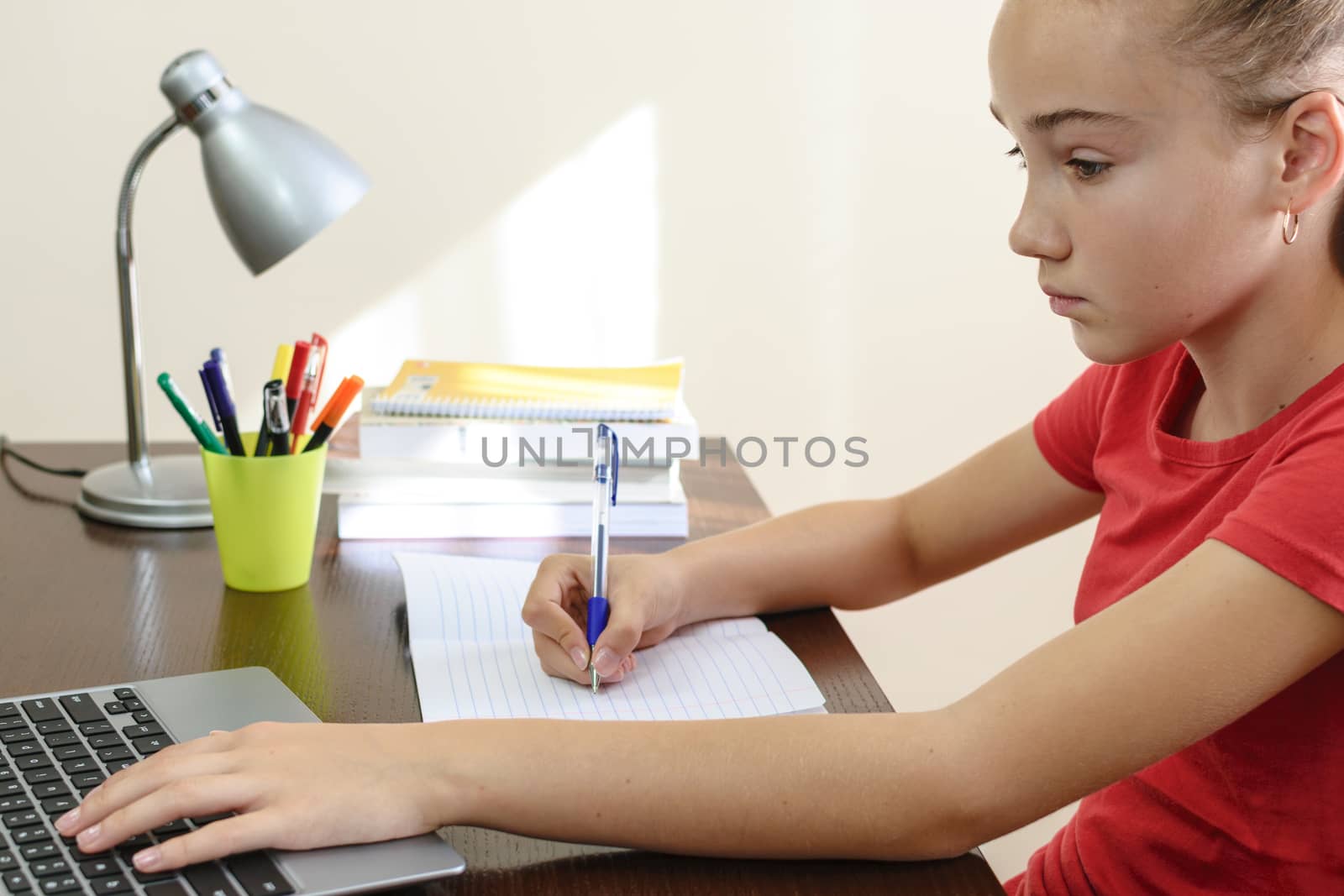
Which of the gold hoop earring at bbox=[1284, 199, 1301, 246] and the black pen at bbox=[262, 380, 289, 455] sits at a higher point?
the gold hoop earring at bbox=[1284, 199, 1301, 246]

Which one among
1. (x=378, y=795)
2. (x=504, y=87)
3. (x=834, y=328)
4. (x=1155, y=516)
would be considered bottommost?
(x=378, y=795)

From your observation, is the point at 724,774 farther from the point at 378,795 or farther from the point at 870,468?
the point at 870,468

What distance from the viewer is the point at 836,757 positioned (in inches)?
24.6

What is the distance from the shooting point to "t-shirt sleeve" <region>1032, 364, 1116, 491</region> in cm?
96

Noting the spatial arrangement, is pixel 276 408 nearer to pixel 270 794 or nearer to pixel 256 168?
pixel 256 168

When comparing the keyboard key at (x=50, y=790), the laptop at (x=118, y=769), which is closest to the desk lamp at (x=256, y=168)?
the laptop at (x=118, y=769)

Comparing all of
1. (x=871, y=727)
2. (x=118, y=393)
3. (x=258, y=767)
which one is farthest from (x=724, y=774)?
(x=118, y=393)

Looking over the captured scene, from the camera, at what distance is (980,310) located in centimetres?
216

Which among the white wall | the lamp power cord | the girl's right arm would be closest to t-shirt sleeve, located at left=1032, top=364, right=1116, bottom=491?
the girl's right arm

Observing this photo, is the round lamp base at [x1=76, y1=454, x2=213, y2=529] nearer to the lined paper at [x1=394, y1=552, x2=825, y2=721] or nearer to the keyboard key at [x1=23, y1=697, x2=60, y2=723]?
the lined paper at [x1=394, y1=552, x2=825, y2=721]

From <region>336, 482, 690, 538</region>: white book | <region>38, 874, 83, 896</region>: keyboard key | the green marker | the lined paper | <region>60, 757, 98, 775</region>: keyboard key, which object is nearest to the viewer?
<region>38, 874, 83, 896</region>: keyboard key

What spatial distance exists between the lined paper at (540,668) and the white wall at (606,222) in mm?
1234

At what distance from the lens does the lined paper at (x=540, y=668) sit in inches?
29.8

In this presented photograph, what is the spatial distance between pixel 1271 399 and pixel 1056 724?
29cm
